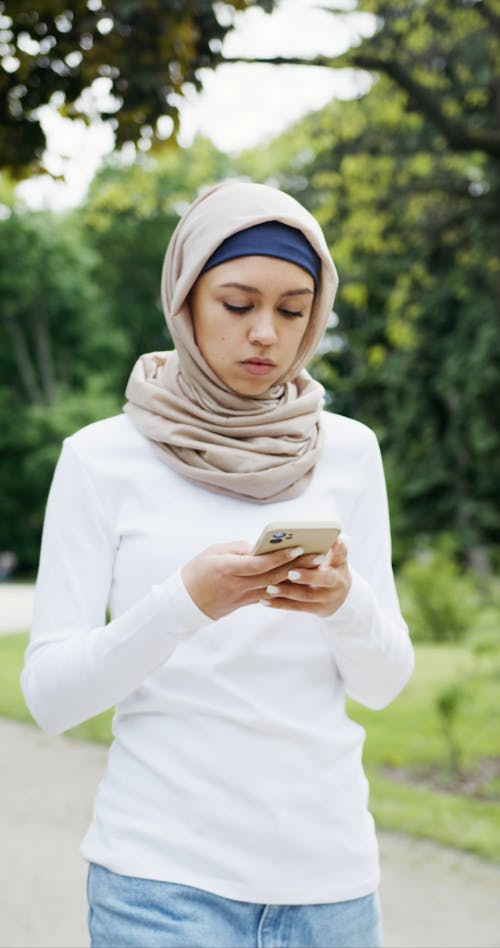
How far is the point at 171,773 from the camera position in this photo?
1.88 meters

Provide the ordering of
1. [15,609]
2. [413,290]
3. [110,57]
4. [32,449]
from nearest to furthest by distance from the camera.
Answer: [110,57] < [413,290] < [15,609] < [32,449]

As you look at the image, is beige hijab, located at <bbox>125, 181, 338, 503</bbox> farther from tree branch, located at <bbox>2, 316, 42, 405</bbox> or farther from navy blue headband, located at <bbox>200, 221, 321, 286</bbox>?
tree branch, located at <bbox>2, 316, 42, 405</bbox>

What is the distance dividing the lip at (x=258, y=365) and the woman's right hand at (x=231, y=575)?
37 cm

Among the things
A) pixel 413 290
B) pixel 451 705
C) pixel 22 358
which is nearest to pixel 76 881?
pixel 451 705

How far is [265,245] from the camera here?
1.97 metres

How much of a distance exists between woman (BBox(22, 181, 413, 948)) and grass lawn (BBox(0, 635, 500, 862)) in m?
4.14

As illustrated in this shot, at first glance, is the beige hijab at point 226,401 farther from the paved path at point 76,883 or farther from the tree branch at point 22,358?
the tree branch at point 22,358

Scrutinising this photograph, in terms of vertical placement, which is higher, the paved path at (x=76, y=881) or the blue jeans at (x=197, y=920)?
the blue jeans at (x=197, y=920)

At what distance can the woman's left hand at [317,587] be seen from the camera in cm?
179

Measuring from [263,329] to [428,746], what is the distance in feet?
23.6

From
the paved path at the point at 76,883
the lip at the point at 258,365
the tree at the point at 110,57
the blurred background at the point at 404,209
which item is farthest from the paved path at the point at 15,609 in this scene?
the lip at the point at 258,365

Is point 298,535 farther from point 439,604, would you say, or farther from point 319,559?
point 439,604

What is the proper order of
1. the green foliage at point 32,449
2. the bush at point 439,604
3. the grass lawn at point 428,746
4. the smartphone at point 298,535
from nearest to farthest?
the smartphone at point 298,535 < the grass lawn at point 428,746 < the bush at point 439,604 < the green foliage at point 32,449

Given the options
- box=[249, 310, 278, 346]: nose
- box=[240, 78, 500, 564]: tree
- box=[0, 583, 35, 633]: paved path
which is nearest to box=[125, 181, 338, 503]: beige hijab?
box=[249, 310, 278, 346]: nose
